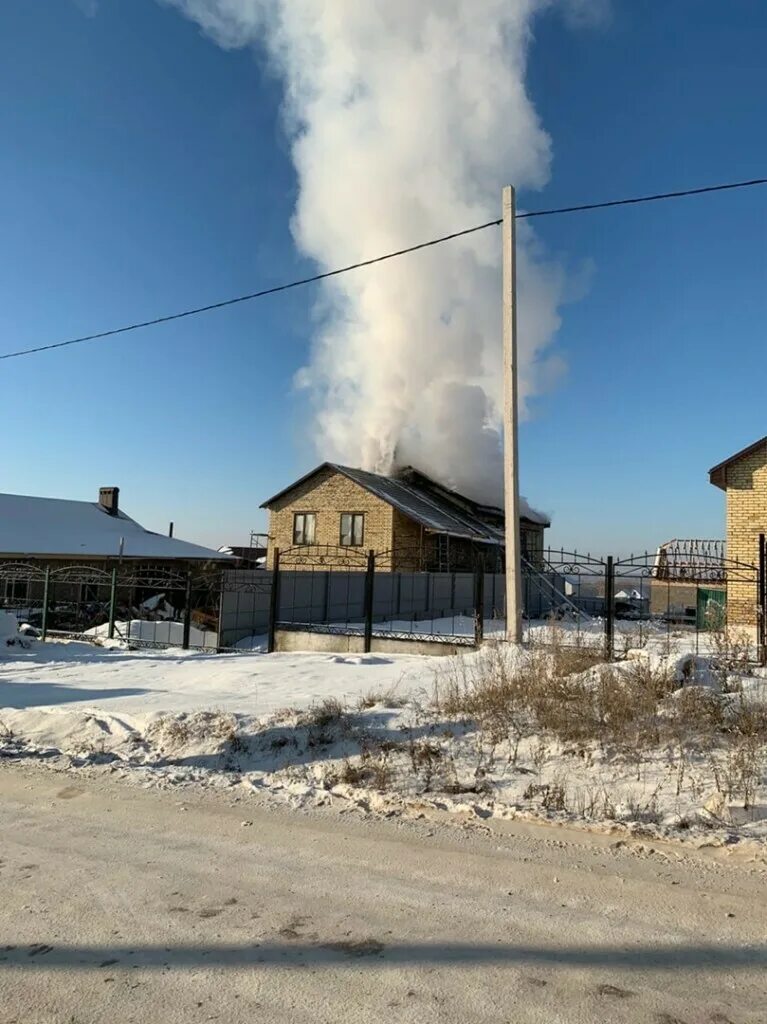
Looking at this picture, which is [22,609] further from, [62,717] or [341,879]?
[341,879]

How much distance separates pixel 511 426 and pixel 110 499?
33.6 metres

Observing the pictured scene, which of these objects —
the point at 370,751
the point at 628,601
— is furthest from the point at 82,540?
the point at 370,751

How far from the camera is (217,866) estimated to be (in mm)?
4117

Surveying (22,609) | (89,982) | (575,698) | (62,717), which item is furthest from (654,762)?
(22,609)

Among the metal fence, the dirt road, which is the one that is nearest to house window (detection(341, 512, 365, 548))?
the metal fence

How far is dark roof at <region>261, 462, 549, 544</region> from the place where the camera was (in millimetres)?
31630

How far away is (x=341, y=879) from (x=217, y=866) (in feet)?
2.41

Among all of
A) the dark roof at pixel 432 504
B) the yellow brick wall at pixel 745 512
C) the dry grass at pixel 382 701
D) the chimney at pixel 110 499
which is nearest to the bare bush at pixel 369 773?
the dry grass at pixel 382 701

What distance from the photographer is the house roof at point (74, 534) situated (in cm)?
2948

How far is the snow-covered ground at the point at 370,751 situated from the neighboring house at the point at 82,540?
783 inches

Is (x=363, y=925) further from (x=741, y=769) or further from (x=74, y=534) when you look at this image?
(x=74, y=534)

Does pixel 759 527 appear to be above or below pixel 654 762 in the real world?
above

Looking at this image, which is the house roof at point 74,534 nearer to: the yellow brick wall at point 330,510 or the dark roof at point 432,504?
the yellow brick wall at point 330,510

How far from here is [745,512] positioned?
17188 millimetres
